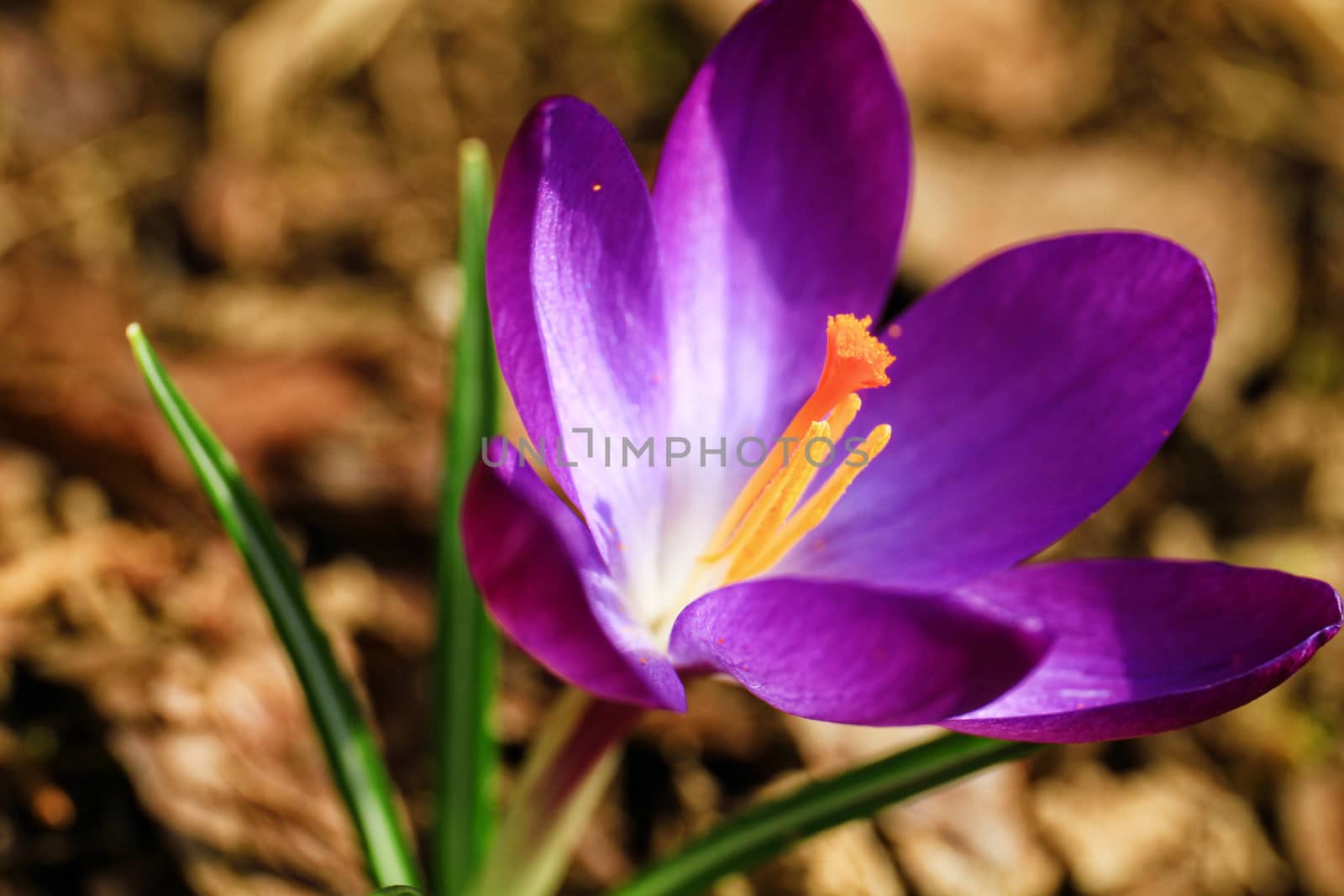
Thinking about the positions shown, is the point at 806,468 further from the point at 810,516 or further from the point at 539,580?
the point at 539,580

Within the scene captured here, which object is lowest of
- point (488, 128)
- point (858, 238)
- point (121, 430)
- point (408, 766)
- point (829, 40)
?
point (408, 766)

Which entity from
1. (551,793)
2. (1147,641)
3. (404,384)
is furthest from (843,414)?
(404,384)

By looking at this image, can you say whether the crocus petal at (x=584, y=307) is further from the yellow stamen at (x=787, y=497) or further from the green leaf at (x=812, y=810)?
the green leaf at (x=812, y=810)

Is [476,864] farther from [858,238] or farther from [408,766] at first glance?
[858,238]

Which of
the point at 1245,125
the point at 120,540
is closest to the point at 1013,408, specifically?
the point at 120,540

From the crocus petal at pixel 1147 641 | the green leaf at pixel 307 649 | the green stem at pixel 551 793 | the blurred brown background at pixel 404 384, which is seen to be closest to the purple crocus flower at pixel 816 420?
the crocus petal at pixel 1147 641
